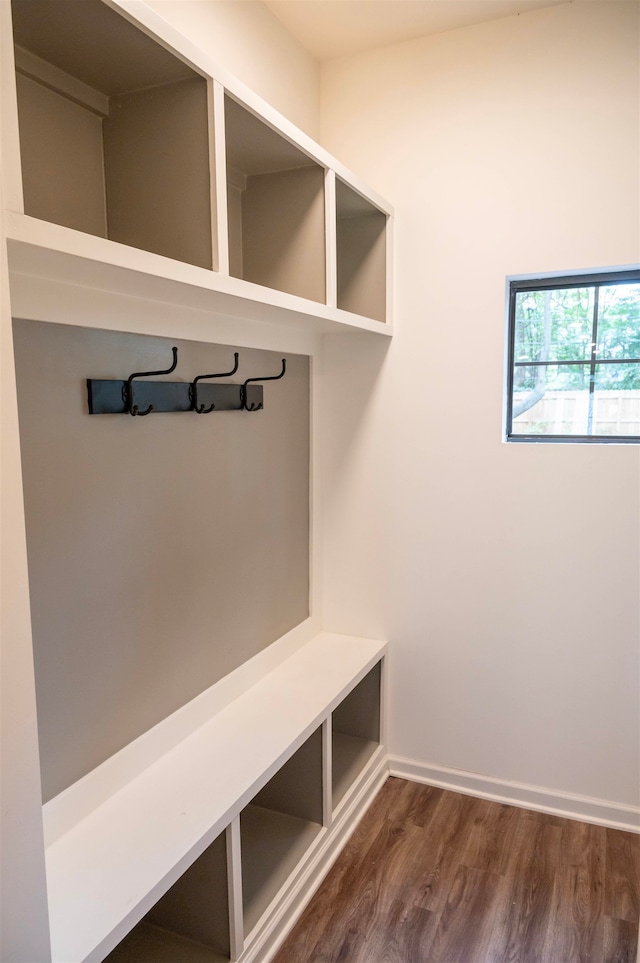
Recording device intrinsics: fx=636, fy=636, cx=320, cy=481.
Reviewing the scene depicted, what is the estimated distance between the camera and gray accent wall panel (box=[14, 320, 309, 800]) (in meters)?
1.40

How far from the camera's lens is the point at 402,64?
2.33 meters

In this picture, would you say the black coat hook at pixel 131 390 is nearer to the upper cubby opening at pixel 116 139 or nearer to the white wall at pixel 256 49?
the upper cubby opening at pixel 116 139

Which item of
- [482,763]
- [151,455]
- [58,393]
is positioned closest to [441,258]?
[151,455]

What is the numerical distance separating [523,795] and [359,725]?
0.68m

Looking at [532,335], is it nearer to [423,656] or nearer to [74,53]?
[423,656]

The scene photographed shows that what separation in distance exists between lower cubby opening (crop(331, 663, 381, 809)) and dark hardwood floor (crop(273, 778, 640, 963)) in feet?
0.66

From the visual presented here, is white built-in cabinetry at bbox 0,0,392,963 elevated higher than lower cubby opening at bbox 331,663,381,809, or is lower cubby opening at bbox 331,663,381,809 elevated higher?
white built-in cabinetry at bbox 0,0,392,963

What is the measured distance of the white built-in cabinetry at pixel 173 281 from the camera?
1220 millimetres

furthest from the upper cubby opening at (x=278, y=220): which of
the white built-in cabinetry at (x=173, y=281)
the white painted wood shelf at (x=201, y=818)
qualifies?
the white painted wood shelf at (x=201, y=818)

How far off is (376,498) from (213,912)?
1485 millimetres

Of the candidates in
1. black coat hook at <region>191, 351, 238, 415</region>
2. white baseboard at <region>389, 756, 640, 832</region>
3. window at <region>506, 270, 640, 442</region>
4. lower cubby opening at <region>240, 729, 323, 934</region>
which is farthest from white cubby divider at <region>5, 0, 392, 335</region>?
white baseboard at <region>389, 756, 640, 832</region>

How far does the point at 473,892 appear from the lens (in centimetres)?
200

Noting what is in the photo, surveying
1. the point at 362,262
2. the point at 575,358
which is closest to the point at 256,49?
the point at 362,262

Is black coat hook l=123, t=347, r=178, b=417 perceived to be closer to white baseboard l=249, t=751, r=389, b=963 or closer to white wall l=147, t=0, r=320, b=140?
white wall l=147, t=0, r=320, b=140
